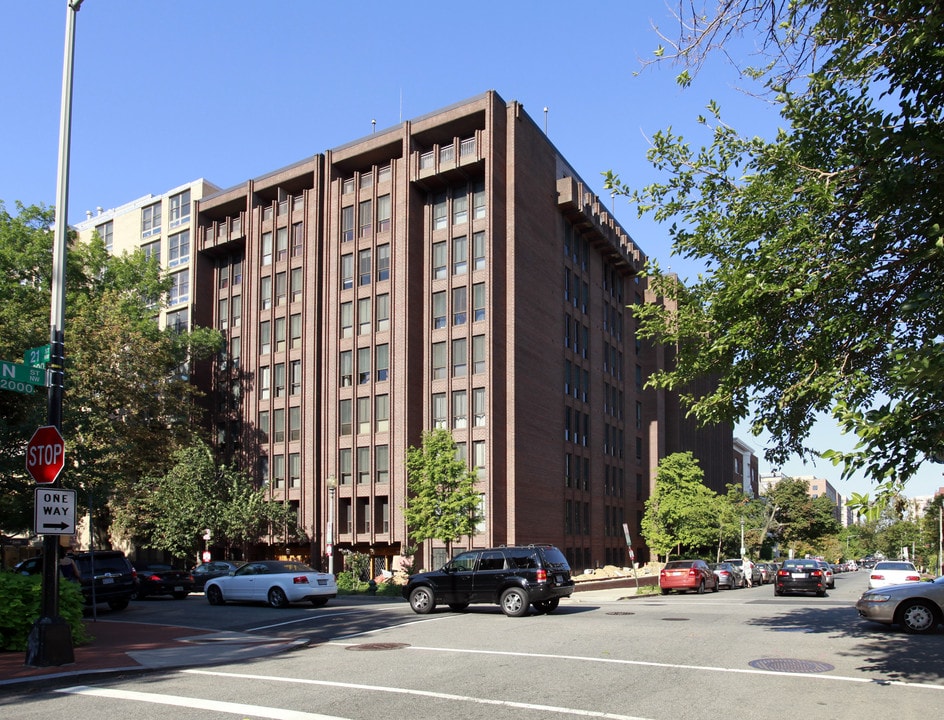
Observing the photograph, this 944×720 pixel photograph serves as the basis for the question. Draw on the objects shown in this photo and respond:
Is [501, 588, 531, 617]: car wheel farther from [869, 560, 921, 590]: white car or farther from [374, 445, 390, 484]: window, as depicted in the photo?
[374, 445, 390, 484]: window

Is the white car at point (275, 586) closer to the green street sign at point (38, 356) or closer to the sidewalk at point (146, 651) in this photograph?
the sidewalk at point (146, 651)

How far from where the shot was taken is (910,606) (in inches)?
661

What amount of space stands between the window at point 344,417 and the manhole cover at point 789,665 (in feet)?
125

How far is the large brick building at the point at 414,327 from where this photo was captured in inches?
1811

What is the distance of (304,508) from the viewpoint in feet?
163

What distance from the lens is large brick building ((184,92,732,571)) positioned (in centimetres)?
4600

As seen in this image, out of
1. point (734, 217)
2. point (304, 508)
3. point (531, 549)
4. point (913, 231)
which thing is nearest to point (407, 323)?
point (304, 508)

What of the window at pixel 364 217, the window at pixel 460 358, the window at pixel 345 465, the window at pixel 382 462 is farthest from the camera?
the window at pixel 364 217

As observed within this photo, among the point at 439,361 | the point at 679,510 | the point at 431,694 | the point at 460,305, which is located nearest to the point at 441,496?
the point at 439,361

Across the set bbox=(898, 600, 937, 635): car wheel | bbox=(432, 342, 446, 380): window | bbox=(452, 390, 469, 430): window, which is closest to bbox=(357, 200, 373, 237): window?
bbox=(432, 342, 446, 380): window

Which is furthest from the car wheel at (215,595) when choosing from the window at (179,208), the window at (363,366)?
the window at (179,208)

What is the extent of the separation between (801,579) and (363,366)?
26.4m

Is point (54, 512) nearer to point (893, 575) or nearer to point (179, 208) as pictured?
point (893, 575)

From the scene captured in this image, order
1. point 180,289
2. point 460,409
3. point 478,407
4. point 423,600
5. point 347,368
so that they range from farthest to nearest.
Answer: point 180,289, point 347,368, point 460,409, point 478,407, point 423,600
